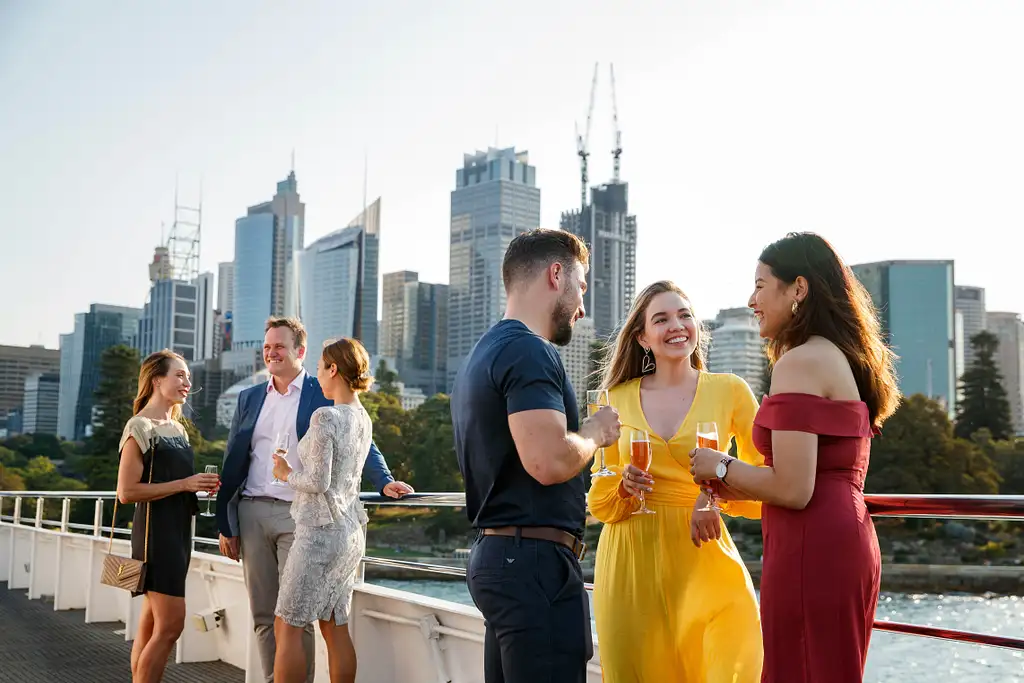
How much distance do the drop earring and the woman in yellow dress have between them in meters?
0.05

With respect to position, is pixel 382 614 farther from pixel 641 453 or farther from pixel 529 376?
pixel 529 376

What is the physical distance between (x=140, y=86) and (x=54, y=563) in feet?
50.8

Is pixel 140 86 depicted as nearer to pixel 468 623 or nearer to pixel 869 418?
pixel 468 623

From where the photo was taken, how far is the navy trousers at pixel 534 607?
1.92 meters

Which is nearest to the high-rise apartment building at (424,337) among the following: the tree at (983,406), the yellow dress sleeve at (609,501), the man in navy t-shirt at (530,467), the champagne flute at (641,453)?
the tree at (983,406)

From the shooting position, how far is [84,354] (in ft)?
419

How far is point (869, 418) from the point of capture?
2.00 metres

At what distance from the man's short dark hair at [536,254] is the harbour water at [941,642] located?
730 inches

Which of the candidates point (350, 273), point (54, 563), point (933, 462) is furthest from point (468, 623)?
point (350, 273)

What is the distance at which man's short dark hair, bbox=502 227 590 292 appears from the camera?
82.7 inches

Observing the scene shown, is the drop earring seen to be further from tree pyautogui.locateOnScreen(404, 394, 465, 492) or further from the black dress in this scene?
tree pyautogui.locateOnScreen(404, 394, 465, 492)

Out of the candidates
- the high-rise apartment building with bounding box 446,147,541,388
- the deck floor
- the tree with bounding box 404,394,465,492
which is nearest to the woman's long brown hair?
the deck floor

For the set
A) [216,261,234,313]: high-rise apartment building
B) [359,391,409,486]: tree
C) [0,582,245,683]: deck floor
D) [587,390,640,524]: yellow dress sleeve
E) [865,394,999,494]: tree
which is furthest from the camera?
[216,261,234,313]: high-rise apartment building

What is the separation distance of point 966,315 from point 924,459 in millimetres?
64834
